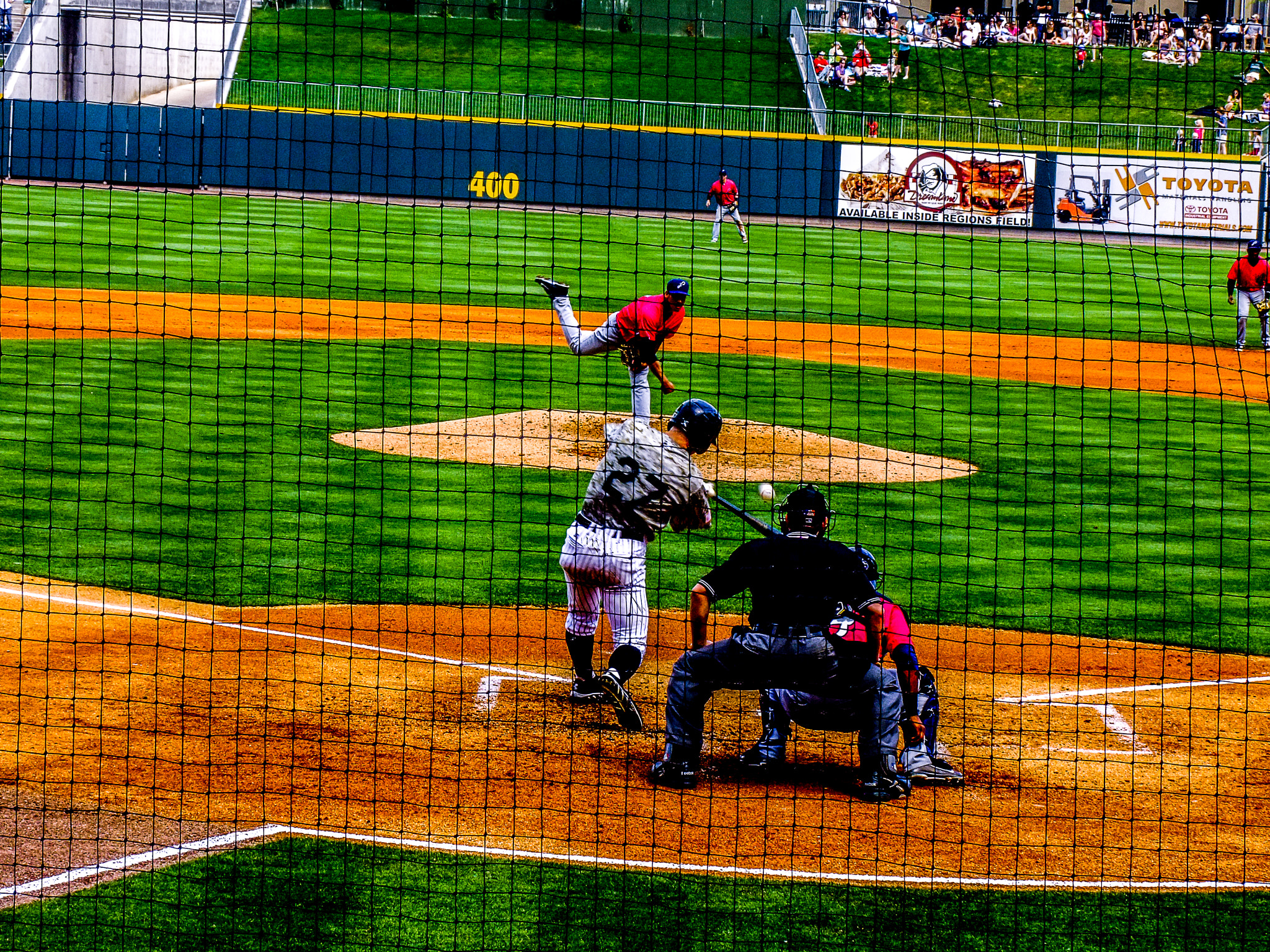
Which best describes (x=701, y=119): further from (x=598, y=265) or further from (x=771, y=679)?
(x=771, y=679)

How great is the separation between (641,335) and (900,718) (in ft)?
18.3

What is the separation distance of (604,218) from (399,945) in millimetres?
31432

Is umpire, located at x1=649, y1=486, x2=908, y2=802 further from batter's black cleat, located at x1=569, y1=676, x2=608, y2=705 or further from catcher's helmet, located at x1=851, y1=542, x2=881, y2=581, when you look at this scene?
batter's black cleat, located at x1=569, y1=676, x2=608, y2=705

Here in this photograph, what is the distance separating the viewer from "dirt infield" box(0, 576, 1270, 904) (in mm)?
6781

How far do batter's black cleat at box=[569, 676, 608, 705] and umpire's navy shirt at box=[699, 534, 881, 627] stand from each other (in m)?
1.70

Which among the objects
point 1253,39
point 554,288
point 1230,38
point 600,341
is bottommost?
point 600,341

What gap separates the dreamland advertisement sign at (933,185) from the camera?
35844 millimetres

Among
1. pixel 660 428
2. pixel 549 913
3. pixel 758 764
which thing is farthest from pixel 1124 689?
pixel 660 428

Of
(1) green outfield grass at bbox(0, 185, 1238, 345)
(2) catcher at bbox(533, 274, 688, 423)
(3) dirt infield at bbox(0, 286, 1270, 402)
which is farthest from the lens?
(1) green outfield grass at bbox(0, 185, 1238, 345)

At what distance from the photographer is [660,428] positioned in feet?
48.5

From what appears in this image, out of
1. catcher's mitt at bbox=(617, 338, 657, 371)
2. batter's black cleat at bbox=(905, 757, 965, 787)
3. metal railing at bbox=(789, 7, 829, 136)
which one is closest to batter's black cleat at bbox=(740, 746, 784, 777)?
batter's black cleat at bbox=(905, 757, 965, 787)

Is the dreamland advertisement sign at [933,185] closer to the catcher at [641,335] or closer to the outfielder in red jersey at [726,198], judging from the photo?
the outfielder in red jersey at [726,198]

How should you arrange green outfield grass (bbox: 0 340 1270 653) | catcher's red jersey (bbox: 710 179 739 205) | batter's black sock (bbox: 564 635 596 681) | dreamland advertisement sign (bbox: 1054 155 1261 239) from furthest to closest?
dreamland advertisement sign (bbox: 1054 155 1261 239)
catcher's red jersey (bbox: 710 179 739 205)
green outfield grass (bbox: 0 340 1270 653)
batter's black sock (bbox: 564 635 596 681)

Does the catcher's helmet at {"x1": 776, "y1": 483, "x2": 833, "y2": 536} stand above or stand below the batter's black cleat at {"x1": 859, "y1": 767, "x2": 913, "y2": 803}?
above
